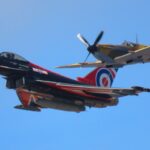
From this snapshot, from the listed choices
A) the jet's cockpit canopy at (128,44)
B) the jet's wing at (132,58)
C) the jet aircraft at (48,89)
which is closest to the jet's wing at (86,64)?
the jet's wing at (132,58)

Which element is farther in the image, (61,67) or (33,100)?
(61,67)

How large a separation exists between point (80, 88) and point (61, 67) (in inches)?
510

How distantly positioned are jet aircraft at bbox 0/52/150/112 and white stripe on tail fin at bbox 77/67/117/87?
1531 millimetres

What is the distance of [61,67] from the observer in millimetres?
70375

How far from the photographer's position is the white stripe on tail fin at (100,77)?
204 ft

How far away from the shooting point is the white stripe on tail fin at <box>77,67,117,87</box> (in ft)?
204

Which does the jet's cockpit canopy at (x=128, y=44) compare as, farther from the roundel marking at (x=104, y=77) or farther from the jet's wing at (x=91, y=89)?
A: the jet's wing at (x=91, y=89)

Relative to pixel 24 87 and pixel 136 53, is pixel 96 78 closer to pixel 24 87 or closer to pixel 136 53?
pixel 136 53

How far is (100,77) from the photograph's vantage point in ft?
207

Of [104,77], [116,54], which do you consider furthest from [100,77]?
[116,54]

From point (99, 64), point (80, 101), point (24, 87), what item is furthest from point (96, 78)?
point (24, 87)

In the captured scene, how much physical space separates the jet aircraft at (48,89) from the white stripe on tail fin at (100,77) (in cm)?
153

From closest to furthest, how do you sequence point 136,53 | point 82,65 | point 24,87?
point 24,87
point 136,53
point 82,65

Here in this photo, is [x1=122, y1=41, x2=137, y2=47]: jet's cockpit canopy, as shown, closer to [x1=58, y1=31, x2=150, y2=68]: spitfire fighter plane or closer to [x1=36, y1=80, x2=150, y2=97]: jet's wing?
[x1=58, y1=31, x2=150, y2=68]: spitfire fighter plane
